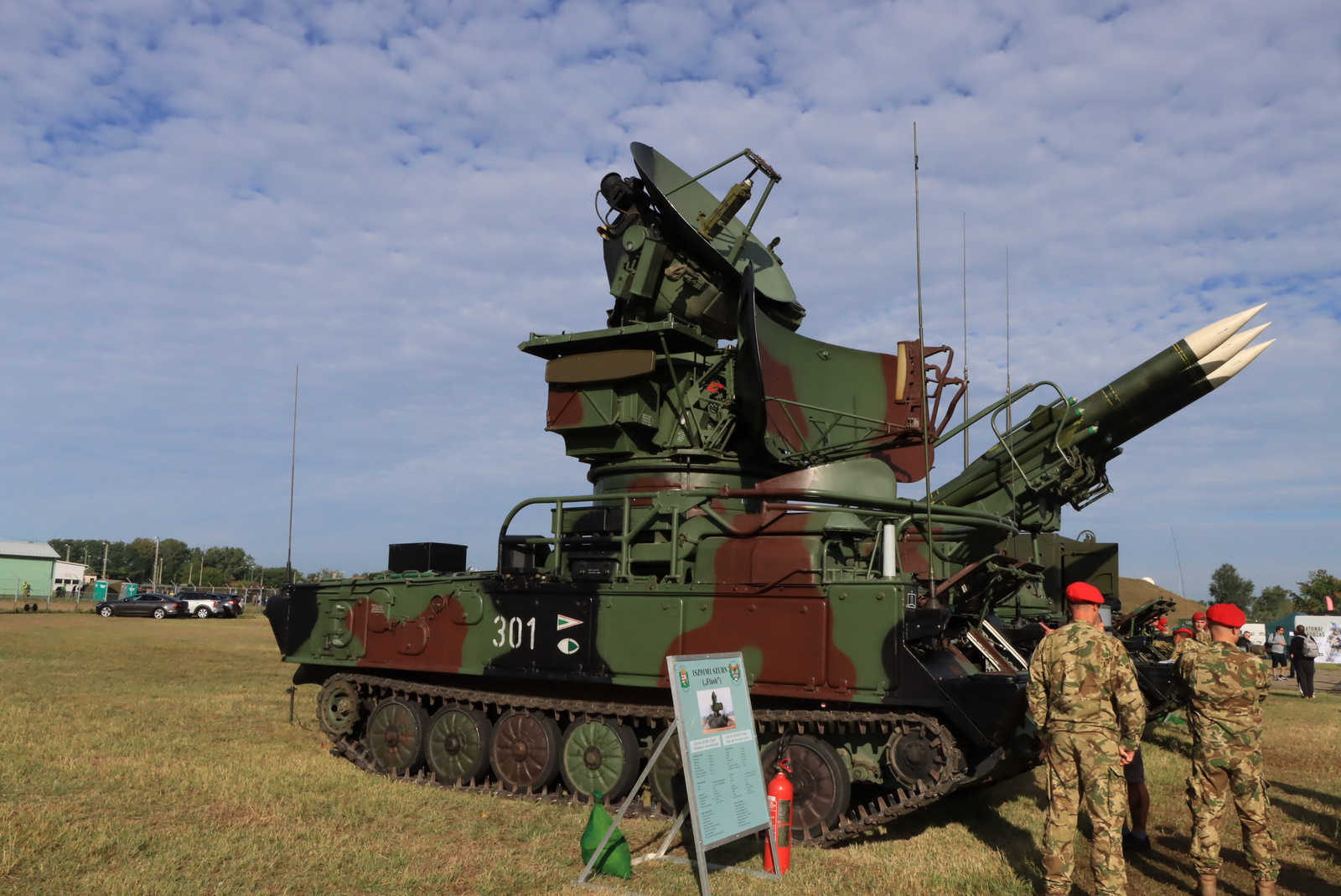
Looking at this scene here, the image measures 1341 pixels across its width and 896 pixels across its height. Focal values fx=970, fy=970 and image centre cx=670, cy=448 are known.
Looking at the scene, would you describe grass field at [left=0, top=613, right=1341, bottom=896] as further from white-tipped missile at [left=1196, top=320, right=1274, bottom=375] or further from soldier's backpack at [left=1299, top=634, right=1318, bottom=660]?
soldier's backpack at [left=1299, top=634, right=1318, bottom=660]

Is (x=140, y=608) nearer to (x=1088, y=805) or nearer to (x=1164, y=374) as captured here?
(x=1164, y=374)

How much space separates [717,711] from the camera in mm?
6551

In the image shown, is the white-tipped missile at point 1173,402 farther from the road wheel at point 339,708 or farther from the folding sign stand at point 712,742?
the road wheel at point 339,708

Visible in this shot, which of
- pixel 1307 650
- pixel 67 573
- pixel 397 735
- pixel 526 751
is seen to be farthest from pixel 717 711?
pixel 67 573

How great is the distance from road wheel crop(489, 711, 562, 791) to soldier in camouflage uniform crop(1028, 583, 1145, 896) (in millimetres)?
4650

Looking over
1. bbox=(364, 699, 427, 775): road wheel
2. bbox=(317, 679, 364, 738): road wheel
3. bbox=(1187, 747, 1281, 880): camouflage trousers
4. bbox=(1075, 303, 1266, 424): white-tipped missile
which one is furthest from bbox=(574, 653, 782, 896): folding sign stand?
bbox=(1075, 303, 1266, 424): white-tipped missile

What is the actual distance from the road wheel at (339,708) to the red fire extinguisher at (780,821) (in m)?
5.45

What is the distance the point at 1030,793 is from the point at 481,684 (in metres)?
5.79

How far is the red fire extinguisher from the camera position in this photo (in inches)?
271

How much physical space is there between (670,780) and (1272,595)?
90.2 metres

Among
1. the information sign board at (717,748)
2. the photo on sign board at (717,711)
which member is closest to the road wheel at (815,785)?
the information sign board at (717,748)

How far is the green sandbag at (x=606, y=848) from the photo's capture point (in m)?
6.63

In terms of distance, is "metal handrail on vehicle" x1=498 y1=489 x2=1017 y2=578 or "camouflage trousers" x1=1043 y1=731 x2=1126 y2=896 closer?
"camouflage trousers" x1=1043 y1=731 x2=1126 y2=896

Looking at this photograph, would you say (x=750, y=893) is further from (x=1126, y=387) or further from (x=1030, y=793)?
(x=1126, y=387)
